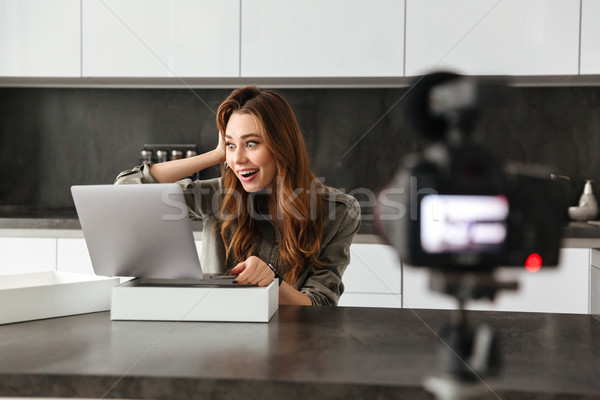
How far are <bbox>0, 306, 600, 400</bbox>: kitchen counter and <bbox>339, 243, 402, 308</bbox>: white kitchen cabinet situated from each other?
1.39 m

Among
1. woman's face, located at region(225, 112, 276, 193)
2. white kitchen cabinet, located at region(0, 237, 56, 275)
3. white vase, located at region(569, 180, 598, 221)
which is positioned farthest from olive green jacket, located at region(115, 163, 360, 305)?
white vase, located at region(569, 180, 598, 221)

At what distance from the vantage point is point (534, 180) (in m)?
0.22

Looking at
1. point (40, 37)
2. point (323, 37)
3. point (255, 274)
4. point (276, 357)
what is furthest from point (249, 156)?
point (40, 37)

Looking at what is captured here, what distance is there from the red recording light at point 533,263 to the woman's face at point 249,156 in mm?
1358

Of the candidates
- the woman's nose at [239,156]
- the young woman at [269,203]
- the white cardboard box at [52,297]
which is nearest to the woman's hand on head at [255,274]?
the white cardboard box at [52,297]

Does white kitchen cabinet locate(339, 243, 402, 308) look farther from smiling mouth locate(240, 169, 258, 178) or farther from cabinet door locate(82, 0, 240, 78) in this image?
cabinet door locate(82, 0, 240, 78)

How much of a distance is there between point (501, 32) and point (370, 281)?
51.5 inches

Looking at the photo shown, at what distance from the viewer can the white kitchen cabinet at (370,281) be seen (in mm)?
2445

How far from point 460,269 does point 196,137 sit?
2981 mm

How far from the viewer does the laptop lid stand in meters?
0.96

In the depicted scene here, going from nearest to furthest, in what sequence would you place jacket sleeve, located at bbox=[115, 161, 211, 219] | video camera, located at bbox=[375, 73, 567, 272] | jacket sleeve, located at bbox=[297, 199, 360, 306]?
video camera, located at bbox=[375, 73, 567, 272]
jacket sleeve, located at bbox=[297, 199, 360, 306]
jacket sleeve, located at bbox=[115, 161, 211, 219]

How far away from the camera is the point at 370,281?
247 centimetres

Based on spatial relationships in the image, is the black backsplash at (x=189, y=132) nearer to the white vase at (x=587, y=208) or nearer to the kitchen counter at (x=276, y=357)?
the white vase at (x=587, y=208)

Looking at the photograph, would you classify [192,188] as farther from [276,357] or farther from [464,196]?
[464,196]
